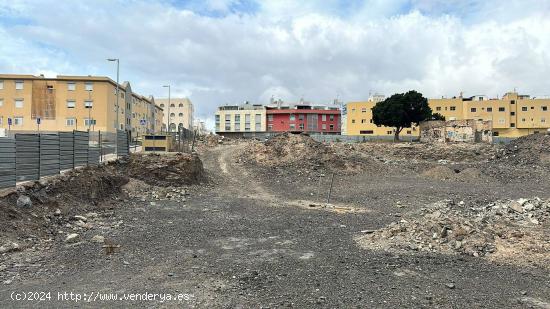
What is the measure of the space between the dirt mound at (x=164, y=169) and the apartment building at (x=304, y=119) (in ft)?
275

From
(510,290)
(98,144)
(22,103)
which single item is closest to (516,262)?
(510,290)

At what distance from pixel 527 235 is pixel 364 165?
24.2m

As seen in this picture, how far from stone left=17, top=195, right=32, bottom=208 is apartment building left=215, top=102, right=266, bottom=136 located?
10044 centimetres

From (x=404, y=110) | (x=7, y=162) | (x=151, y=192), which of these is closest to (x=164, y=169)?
(x=151, y=192)

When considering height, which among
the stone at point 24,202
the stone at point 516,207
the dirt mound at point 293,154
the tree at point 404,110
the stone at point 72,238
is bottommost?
the stone at point 72,238

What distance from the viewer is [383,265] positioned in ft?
30.3

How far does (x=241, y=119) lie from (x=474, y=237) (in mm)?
108222

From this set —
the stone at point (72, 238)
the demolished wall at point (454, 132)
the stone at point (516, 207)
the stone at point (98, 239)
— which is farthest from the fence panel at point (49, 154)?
the demolished wall at point (454, 132)

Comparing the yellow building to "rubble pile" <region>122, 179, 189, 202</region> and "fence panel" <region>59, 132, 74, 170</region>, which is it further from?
"fence panel" <region>59, 132, 74, 170</region>

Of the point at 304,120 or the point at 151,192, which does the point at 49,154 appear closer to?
the point at 151,192

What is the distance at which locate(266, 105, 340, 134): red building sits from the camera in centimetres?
11144

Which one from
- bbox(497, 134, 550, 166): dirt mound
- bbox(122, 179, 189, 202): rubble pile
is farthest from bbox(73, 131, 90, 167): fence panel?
bbox(497, 134, 550, 166): dirt mound

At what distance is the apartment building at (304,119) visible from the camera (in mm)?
111438

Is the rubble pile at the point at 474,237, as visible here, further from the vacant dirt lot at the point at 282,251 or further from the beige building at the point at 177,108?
the beige building at the point at 177,108
